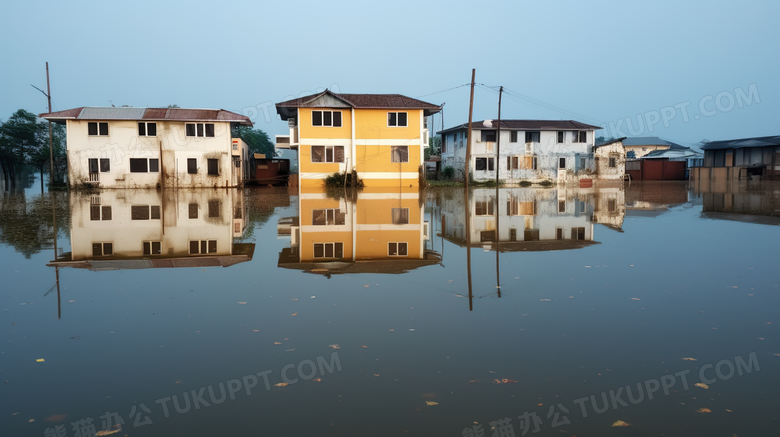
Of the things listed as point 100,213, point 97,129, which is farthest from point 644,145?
point 100,213

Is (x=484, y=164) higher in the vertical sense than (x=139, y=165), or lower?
higher

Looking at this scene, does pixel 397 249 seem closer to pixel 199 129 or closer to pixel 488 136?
pixel 199 129

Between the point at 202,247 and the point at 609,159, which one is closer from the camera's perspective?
the point at 202,247

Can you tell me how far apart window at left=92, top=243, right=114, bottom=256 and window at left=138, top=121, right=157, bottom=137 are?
2849 cm

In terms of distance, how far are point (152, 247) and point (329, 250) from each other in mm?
3460

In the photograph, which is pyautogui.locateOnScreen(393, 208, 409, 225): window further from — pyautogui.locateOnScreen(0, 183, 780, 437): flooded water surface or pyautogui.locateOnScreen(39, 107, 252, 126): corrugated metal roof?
pyautogui.locateOnScreen(39, 107, 252, 126): corrugated metal roof

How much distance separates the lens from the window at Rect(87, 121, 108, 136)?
3669 centimetres

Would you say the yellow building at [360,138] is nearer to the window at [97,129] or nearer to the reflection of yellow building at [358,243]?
the window at [97,129]

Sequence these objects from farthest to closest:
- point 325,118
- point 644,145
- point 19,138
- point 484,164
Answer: point 644,145
point 19,138
point 484,164
point 325,118

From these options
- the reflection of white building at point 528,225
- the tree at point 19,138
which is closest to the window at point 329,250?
the reflection of white building at point 528,225

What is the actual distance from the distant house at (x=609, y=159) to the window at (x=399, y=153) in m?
22.3

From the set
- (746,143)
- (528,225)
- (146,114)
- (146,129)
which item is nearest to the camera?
(528,225)

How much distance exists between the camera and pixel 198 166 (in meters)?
37.6

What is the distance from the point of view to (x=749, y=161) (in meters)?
52.9
